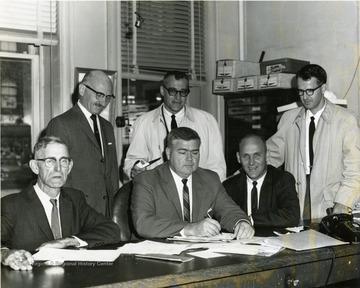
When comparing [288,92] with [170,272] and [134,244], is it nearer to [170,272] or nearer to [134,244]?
[134,244]

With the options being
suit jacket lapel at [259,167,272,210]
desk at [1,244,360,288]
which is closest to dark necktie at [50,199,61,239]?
desk at [1,244,360,288]

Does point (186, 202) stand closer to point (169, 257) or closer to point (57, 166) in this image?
point (57, 166)

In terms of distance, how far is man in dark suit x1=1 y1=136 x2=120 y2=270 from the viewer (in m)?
2.50

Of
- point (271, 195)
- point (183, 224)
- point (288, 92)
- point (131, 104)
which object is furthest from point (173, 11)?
point (183, 224)

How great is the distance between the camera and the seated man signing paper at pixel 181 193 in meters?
2.93

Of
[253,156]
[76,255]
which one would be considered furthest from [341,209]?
[76,255]

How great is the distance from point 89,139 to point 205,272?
171 cm

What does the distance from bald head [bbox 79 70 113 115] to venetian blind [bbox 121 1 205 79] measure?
5.07ft

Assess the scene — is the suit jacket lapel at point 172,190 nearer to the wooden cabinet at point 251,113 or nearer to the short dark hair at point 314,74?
the short dark hair at point 314,74

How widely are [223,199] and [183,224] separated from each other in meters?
0.48

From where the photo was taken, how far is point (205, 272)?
194cm

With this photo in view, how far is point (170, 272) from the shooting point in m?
1.90

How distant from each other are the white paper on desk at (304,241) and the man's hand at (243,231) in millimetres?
185

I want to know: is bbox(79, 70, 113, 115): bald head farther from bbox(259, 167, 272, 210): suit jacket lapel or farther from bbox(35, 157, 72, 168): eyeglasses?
bbox(259, 167, 272, 210): suit jacket lapel
